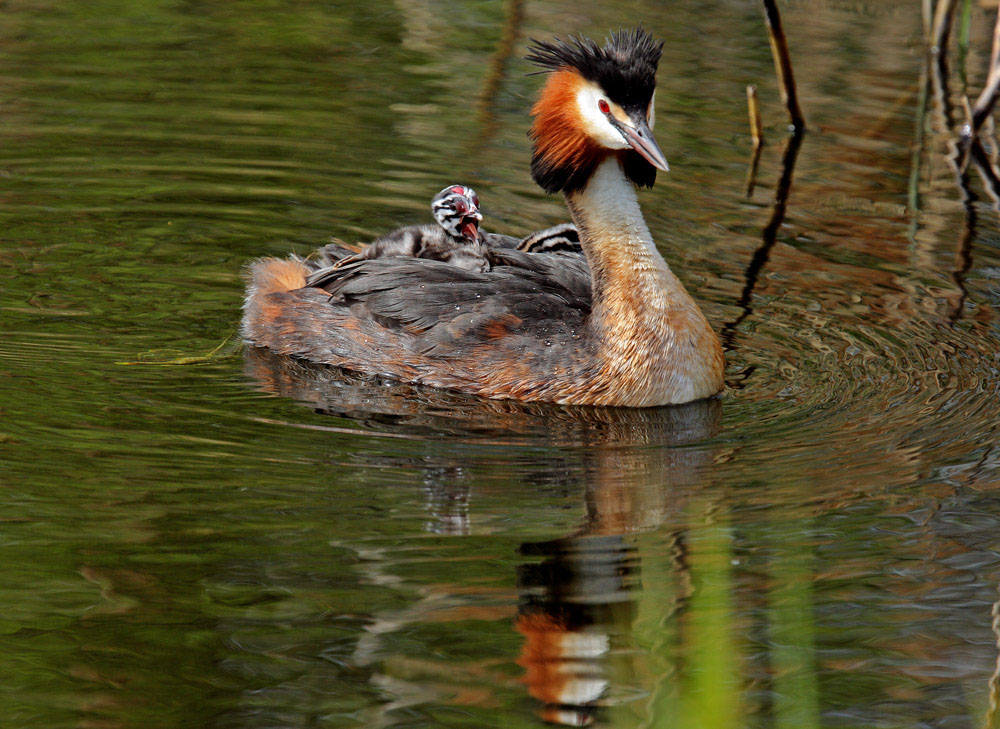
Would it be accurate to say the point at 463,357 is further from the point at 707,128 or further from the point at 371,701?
the point at 707,128

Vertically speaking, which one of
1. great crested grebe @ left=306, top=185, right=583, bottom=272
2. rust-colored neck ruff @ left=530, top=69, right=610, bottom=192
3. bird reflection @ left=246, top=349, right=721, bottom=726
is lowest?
bird reflection @ left=246, top=349, right=721, bottom=726

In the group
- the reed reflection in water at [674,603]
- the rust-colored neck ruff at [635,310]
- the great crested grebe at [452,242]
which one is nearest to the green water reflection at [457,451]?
the reed reflection in water at [674,603]

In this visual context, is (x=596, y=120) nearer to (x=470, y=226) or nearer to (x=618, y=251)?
(x=618, y=251)

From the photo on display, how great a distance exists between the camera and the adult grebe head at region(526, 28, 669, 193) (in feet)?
21.9

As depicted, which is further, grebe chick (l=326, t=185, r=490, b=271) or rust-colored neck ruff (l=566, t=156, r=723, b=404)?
grebe chick (l=326, t=185, r=490, b=271)

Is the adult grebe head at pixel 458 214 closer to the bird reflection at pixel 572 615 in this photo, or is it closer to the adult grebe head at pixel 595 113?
the adult grebe head at pixel 595 113

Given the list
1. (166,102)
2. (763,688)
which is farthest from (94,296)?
(763,688)

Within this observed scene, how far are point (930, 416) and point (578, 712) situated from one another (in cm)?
302

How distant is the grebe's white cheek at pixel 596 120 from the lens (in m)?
6.73

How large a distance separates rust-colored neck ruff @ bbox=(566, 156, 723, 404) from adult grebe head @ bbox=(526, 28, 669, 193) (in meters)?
0.10

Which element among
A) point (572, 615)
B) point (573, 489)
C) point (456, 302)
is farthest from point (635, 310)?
point (572, 615)

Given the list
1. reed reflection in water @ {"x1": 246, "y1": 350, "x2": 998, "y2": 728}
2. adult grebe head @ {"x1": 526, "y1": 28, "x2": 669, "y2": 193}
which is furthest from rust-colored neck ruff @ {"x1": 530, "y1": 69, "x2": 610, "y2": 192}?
reed reflection in water @ {"x1": 246, "y1": 350, "x2": 998, "y2": 728}

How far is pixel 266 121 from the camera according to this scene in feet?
35.2

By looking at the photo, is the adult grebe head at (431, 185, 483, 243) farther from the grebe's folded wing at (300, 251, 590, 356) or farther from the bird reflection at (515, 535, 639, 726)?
the bird reflection at (515, 535, 639, 726)
